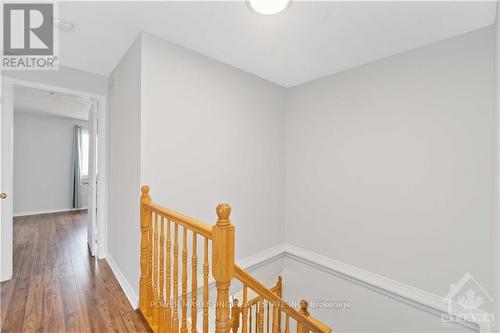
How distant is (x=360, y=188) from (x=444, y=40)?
153 centimetres

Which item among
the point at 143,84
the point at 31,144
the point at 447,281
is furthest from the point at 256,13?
the point at 31,144

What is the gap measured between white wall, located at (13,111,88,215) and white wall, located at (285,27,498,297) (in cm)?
586

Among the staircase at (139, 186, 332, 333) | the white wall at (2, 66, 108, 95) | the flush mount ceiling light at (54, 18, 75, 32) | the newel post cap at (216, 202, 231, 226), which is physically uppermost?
the flush mount ceiling light at (54, 18, 75, 32)

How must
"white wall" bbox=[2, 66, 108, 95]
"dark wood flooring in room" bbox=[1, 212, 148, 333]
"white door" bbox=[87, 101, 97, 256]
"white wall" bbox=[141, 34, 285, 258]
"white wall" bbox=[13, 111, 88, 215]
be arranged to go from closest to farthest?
"dark wood flooring in room" bbox=[1, 212, 148, 333]
"white wall" bbox=[141, 34, 285, 258]
"white wall" bbox=[2, 66, 108, 95]
"white door" bbox=[87, 101, 97, 256]
"white wall" bbox=[13, 111, 88, 215]

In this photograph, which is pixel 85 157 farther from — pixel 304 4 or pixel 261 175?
pixel 304 4

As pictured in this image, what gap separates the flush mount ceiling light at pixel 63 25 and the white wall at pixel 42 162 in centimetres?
452

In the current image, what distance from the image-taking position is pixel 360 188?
8.25ft

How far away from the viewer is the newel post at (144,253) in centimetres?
175

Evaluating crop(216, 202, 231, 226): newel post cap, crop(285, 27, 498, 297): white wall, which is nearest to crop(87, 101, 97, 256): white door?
crop(216, 202, 231, 226): newel post cap

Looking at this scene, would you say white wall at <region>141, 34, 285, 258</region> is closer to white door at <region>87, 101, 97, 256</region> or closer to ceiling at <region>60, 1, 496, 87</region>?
ceiling at <region>60, 1, 496, 87</region>

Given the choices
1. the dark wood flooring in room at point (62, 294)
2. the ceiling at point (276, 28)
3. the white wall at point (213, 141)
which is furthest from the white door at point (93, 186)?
the white wall at point (213, 141)

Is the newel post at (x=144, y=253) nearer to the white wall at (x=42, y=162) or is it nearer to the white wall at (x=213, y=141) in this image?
the white wall at (x=213, y=141)

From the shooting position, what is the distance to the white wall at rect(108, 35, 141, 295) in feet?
6.40

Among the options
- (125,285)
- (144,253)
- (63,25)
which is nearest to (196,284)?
(144,253)
